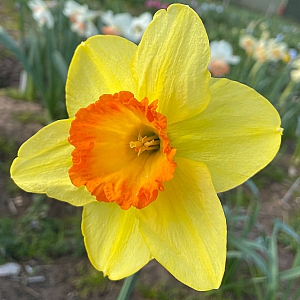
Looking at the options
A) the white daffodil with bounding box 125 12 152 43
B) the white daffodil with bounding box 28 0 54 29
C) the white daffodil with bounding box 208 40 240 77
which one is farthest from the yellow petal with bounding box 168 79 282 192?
the white daffodil with bounding box 208 40 240 77

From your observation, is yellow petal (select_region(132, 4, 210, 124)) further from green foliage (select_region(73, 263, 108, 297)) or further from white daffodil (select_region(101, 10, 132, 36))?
white daffodil (select_region(101, 10, 132, 36))

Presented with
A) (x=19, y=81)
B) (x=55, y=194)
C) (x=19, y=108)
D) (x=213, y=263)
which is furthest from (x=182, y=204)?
(x=19, y=81)

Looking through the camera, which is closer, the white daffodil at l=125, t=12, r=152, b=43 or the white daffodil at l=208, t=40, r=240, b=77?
the white daffodil at l=125, t=12, r=152, b=43

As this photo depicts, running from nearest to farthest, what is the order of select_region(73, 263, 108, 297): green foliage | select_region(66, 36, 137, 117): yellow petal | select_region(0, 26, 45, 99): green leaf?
select_region(66, 36, 137, 117): yellow petal → select_region(73, 263, 108, 297): green foliage → select_region(0, 26, 45, 99): green leaf

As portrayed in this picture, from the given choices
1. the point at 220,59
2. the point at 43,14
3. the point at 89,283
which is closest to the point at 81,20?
the point at 43,14

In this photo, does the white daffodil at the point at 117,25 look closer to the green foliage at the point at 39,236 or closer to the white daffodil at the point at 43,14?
the white daffodil at the point at 43,14

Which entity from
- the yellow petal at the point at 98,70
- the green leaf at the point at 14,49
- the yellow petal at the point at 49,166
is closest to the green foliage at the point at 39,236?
the green leaf at the point at 14,49
